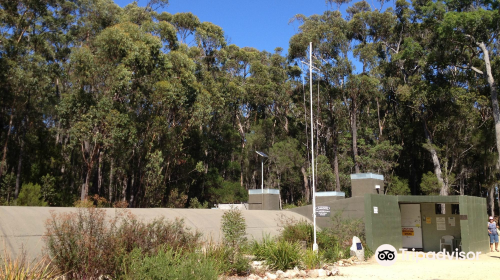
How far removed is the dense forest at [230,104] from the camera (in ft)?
90.3

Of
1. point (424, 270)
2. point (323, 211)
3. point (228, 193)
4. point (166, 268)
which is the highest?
point (228, 193)

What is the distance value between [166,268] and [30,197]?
23.0 m

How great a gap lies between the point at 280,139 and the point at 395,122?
43.6ft

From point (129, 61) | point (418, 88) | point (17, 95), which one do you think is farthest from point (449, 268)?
point (17, 95)

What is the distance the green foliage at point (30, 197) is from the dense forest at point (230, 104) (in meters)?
0.18

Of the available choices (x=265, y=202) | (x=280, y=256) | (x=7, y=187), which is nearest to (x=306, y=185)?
(x=265, y=202)

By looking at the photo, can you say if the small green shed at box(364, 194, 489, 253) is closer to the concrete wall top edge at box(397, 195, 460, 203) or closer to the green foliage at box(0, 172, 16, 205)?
the concrete wall top edge at box(397, 195, 460, 203)

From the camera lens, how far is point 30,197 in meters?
26.4

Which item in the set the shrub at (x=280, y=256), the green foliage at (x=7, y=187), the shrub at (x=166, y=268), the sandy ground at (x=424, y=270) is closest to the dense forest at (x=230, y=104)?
the green foliage at (x=7, y=187)

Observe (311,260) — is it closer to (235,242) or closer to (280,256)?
(280,256)

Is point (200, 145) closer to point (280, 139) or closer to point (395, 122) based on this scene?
point (280, 139)

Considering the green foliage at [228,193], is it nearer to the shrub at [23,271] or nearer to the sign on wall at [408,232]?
the sign on wall at [408,232]

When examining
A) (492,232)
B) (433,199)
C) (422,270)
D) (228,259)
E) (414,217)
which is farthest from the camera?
(414,217)

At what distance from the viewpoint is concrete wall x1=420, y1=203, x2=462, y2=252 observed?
18297mm
